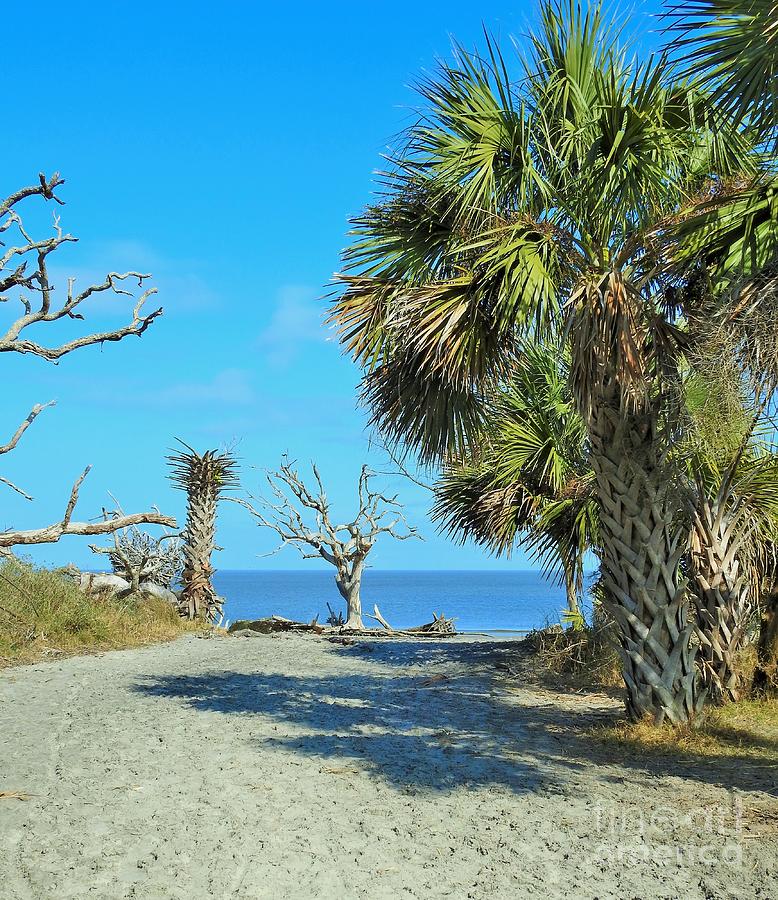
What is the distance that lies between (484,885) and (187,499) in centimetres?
1626

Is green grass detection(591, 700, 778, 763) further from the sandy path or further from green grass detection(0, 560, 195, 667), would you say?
green grass detection(0, 560, 195, 667)

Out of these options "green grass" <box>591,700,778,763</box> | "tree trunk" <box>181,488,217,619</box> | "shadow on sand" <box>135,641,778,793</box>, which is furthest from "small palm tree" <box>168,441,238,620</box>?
"green grass" <box>591,700,778,763</box>

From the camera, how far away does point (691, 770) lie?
691 centimetres

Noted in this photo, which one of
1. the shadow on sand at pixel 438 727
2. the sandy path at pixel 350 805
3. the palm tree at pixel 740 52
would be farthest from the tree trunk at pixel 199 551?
the palm tree at pixel 740 52

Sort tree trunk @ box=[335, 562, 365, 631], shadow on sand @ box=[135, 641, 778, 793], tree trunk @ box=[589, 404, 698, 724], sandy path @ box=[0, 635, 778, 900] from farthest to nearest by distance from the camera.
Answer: tree trunk @ box=[335, 562, 365, 631]
tree trunk @ box=[589, 404, 698, 724]
shadow on sand @ box=[135, 641, 778, 793]
sandy path @ box=[0, 635, 778, 900]

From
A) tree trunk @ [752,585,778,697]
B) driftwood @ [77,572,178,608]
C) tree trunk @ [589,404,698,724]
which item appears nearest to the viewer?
tree trunk @ [589,404,698,724]

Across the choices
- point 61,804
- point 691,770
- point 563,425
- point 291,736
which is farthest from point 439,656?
point 61,804

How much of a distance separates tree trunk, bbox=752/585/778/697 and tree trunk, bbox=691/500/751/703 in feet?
0.70

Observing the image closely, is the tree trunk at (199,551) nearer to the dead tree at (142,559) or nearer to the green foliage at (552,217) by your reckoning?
the dead tree at (142,559)

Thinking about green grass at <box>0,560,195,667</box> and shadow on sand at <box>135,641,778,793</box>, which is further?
green grass at <box>0,560,195,667</box>

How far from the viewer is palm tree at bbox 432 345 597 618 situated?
1221 centimetres

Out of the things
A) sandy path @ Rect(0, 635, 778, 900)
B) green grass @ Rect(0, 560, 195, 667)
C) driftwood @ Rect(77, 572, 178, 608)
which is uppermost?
driftwood @ Rect(77, 572, 178, 608)

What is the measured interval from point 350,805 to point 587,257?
16.5 ft

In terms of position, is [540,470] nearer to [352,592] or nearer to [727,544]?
[727,544]
